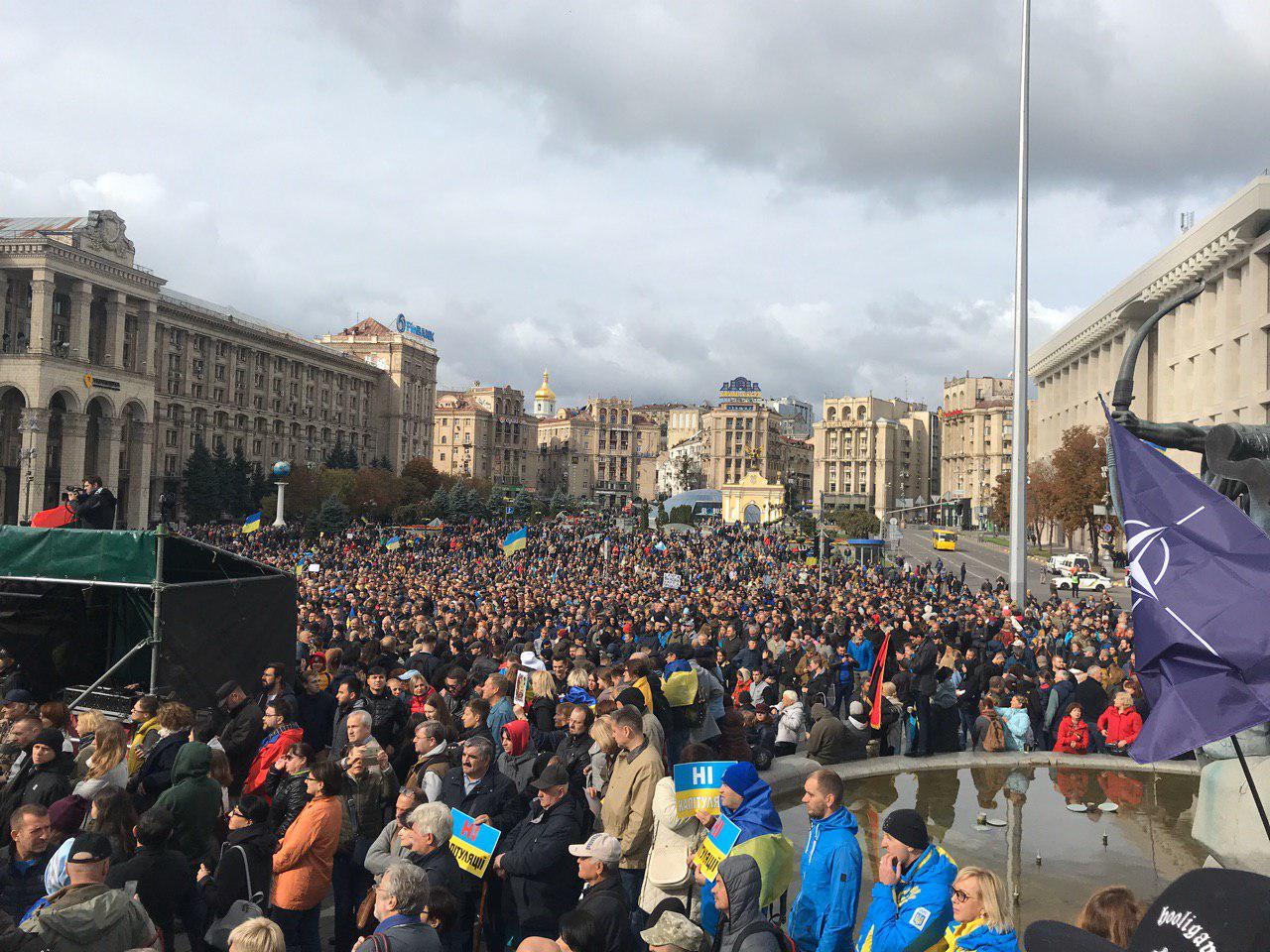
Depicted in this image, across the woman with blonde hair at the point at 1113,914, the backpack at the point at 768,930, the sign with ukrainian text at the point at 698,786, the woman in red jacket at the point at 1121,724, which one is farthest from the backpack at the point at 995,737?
the woman with blonde hair at the point at 1113,914

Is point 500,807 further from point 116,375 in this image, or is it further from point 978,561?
point 116,375

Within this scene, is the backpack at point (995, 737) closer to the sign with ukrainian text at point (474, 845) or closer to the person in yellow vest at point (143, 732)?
the sign with ukrainian text at point (474, 845)

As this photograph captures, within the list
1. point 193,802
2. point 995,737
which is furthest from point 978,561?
point 193,802

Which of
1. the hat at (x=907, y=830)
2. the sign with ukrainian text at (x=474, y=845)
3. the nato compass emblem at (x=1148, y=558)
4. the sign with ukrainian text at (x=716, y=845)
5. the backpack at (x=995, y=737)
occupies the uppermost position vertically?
the nato compass emblem at (x=1148, y=558)

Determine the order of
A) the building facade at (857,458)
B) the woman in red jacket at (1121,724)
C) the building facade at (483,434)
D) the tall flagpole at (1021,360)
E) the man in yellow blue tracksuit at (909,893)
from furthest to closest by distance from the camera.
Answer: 1. the building facade at (483,434)
2. the building facade at (857,458)
3. the tall flagpole at (1021,360)
4. the woman in red jacket at (1121,724)
5. the man in yellow blue tracksuit at (909,893)

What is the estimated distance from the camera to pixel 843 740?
375 inches

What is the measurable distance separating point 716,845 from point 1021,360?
19414mm

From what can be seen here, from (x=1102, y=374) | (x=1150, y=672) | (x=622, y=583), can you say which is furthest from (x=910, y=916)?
(x=1102, y=374)

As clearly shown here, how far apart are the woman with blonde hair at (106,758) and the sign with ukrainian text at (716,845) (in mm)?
3525

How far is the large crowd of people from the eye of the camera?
4.05 m

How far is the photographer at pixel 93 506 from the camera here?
465 inches

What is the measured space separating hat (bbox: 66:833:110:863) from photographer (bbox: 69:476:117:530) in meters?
8.55

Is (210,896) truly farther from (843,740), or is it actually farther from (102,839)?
(843,740)

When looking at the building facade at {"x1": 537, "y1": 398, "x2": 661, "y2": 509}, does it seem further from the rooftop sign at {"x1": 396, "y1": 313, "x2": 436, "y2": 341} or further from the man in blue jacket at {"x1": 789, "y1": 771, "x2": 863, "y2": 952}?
the man in blue jacket at {"x1": 789, "y1": 771, "x2": 863, "y2": 952}
